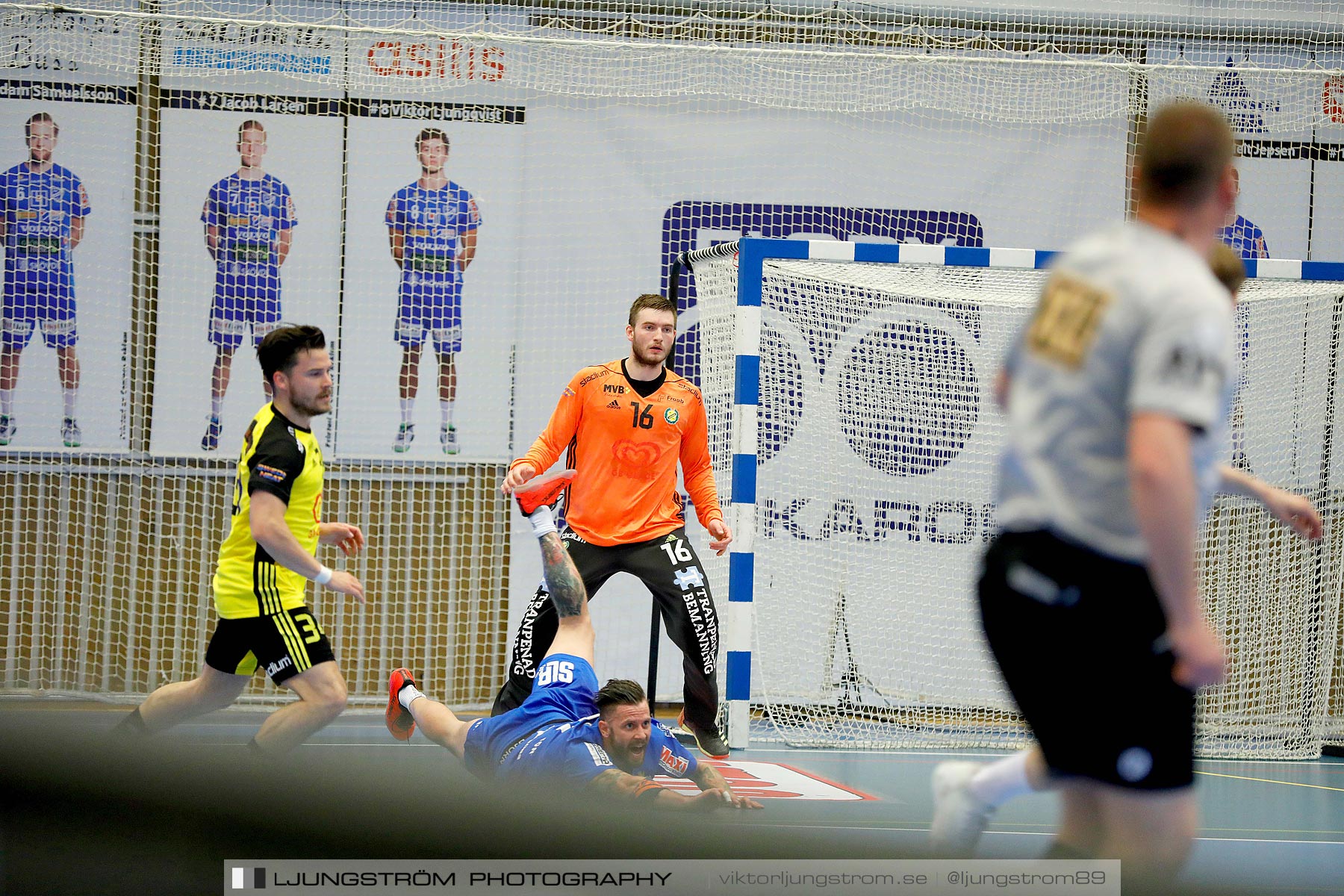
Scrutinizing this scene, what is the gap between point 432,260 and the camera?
8.15 metres

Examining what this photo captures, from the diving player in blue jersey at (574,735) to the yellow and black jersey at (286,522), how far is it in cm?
81

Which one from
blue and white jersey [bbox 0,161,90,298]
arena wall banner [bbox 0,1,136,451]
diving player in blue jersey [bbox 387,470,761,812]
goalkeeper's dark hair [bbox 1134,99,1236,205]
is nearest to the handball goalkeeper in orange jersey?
diving player in blue jersey [bbox 387,470,761,812]

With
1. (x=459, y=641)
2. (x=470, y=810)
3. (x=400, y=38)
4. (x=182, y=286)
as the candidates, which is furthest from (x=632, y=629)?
(x=470, y=810)

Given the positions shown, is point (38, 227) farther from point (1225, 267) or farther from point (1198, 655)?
point (1198, 655)

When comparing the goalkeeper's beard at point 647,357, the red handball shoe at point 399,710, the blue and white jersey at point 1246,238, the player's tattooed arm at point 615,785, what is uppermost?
the blue and white jersey at point 1246,238

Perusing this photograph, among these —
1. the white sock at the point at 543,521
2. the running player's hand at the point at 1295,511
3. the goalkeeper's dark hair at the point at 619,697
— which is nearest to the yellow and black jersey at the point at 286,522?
the white sock at the point at 543,521

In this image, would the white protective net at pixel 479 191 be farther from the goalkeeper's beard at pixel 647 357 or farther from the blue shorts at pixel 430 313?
the goalkeeper's beard at pixel 647 357

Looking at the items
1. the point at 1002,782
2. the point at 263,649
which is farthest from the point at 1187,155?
the point at 263,649

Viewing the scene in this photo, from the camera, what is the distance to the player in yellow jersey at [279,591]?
429cm

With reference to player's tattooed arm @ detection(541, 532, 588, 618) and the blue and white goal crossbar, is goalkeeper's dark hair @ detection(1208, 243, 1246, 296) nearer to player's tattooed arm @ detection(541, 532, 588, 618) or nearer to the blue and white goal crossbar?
player's tattooed arm @ detection(541, 532, 588, 618)

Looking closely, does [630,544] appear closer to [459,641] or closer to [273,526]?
[273,526]

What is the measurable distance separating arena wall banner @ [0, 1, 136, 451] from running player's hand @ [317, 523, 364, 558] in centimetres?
384

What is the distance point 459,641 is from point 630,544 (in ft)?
9.92

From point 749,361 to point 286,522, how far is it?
2.75 metres
